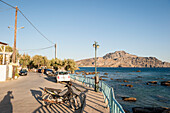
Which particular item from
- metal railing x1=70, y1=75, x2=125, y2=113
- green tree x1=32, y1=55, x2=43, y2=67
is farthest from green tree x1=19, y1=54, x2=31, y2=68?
metal railing x1=70, y1=75, x2=125, y2=113

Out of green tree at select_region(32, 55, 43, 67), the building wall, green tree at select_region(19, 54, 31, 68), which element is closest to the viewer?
the building wall

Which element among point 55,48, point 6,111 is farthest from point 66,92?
point 55,48

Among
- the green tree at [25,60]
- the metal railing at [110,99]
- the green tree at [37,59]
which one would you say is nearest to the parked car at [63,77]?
the metal railing at [110,99]

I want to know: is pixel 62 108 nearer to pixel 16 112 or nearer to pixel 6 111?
pixel 16 112

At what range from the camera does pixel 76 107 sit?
7.78 m

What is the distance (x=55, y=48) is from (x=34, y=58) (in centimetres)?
4354

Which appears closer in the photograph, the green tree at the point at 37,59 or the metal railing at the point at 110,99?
the metal railing at the point at 110,99

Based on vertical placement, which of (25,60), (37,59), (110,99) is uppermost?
(37,59)

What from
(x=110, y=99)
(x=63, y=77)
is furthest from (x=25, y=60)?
(x=110, y=99)

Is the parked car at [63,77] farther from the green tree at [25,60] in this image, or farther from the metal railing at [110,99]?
the green tree at [25,60]

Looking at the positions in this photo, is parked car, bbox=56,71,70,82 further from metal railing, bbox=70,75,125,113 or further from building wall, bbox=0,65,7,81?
building wall, bbox=0,65,7,81

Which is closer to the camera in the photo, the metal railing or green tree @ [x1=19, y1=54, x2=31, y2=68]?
the metal railing

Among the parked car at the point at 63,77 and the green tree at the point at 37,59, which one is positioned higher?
the green tree at the point at 37,59

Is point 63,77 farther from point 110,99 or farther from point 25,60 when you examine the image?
point 25,60
